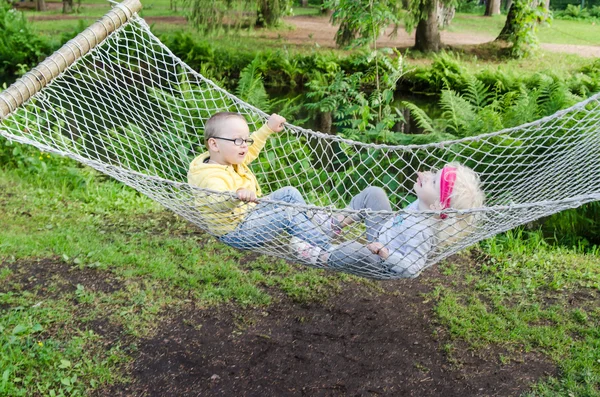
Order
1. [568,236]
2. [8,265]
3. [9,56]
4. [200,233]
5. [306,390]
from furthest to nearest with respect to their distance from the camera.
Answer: [9,56] < [568,236] < [200,233] < [8,265] < [306,390]

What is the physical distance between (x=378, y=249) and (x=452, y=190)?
31 cm

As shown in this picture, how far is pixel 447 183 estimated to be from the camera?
2.07 metres

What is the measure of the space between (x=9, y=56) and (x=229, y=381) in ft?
24.9

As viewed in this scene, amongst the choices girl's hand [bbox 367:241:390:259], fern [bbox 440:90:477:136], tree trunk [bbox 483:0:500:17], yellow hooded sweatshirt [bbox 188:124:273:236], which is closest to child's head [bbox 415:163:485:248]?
girl's hand [bbox 367:241:390:259]

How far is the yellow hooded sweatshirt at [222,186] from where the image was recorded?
211 cm

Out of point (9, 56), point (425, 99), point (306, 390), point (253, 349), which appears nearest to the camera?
point (306, 390)

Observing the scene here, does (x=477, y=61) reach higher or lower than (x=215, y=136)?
lower

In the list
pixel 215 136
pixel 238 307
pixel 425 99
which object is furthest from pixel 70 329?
pixel 425 99

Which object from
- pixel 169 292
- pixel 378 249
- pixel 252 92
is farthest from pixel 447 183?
pixel 252 92

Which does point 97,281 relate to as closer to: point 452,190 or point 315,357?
point 315,357

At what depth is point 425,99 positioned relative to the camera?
716 cm

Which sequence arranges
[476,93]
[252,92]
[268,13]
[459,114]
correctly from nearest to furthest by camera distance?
[459,114] → [252,92] → [476,93] → [268,13]

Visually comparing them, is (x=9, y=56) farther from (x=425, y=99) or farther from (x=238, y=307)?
(x=238, y=307)

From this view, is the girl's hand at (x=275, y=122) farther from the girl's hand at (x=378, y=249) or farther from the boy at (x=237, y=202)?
the girl's hand at (x=378, y=249)
